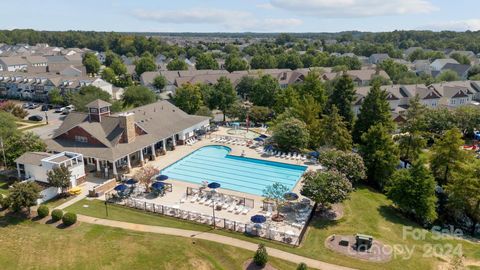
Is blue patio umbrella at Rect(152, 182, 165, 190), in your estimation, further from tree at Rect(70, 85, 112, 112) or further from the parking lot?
tree at Rect(70, 85, 112, 112)

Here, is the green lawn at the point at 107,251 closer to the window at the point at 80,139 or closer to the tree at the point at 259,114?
the window at the point at 80,139

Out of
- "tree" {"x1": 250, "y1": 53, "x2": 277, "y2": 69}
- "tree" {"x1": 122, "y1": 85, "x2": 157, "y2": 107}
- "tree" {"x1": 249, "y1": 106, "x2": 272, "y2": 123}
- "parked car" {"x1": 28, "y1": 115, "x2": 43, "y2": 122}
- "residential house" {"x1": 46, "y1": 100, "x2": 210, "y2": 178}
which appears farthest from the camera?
"tree" {"x1": 250, "y1": 53, "x2": 277, "y2": 69}

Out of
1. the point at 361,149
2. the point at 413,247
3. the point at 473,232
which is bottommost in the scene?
the point at 473,232

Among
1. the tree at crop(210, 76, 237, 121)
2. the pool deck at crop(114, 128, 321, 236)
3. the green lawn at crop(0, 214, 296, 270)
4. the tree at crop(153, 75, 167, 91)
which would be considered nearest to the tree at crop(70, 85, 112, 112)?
the tree at crop(210, 76, 237, 121)

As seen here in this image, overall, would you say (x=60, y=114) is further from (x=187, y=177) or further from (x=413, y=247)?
(x=413, y=247)

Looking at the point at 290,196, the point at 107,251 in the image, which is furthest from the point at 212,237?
the point at 290,196

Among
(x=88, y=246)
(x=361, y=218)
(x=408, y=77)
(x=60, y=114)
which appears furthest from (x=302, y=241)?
(x=408, y=77)
